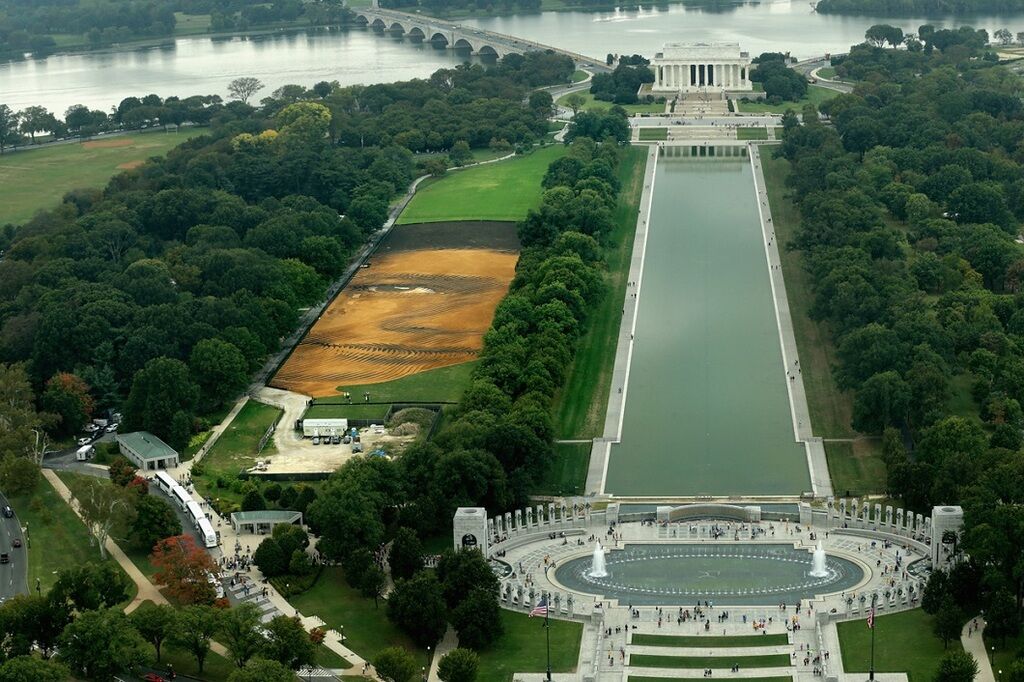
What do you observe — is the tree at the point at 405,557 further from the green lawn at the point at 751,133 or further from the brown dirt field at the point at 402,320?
the green lawn at the point at 751,133

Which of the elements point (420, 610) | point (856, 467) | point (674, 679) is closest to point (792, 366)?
point (856, 467)

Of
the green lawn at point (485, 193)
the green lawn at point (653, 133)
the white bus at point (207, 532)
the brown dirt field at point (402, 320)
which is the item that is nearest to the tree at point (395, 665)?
the white bus at point (207, 532)

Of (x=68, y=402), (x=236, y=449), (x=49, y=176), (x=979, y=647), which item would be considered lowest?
(x=236, y=449)

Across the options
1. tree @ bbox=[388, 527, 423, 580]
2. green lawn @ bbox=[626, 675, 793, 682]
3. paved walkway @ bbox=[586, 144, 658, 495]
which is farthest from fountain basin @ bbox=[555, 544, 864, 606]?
paved walkway @ bbox=[586, 144, 658, 495]

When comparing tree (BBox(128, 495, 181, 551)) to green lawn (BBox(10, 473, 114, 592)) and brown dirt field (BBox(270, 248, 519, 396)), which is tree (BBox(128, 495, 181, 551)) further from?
brown dirt field (BBox(270, 248, 519, 396))

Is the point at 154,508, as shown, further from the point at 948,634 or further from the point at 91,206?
the point at 91,206

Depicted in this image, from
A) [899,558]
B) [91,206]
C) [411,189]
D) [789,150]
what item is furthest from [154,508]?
[789,150]

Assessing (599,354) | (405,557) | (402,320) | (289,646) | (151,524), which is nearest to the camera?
(289,646)

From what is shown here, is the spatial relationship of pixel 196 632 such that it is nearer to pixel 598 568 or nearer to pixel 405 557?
pixel 405 557
